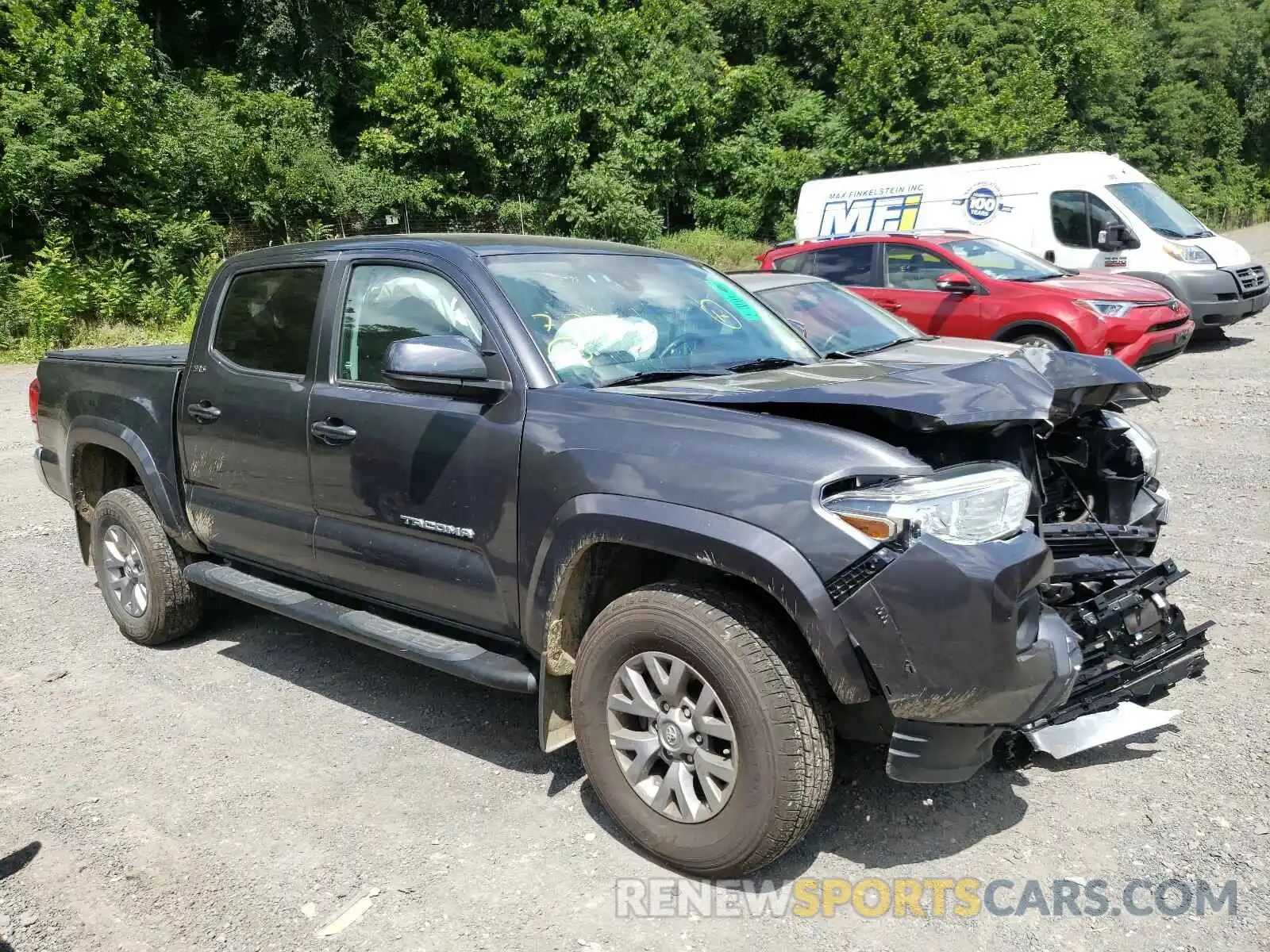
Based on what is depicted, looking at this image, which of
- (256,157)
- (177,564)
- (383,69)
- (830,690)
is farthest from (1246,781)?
(383,69)

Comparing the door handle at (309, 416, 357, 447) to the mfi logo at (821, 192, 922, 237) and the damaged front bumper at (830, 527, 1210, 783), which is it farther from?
the mfi logo at (821, 192, 922, 237)

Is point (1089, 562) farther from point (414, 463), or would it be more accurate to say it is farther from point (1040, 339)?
point (1040, 339)

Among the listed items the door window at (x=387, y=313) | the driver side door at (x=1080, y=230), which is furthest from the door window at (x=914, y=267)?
the door window at (x=387, y=313)

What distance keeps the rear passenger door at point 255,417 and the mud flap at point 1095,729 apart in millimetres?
2816

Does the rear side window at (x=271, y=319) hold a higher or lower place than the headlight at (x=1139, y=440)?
higher

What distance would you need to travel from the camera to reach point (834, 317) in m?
7.57

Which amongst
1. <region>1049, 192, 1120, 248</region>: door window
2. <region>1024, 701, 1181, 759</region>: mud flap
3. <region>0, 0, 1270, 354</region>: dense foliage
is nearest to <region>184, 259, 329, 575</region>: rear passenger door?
<region>1024, 701, 1181, 759</region>: mud flap

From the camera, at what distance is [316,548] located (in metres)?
4.02

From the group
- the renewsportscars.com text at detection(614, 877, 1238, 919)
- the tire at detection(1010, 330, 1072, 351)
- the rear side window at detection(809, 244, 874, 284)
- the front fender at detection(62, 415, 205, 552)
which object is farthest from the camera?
the rear side window at detection(809, 244, 874, 284)

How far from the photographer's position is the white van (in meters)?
12.2

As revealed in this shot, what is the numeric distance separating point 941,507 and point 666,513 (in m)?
0.76

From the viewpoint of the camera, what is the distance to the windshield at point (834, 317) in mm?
7117

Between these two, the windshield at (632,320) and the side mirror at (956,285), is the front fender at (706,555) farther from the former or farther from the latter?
the side mirror at (956,285)

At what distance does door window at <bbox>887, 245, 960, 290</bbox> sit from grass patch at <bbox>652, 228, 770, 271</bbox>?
14.9 m
